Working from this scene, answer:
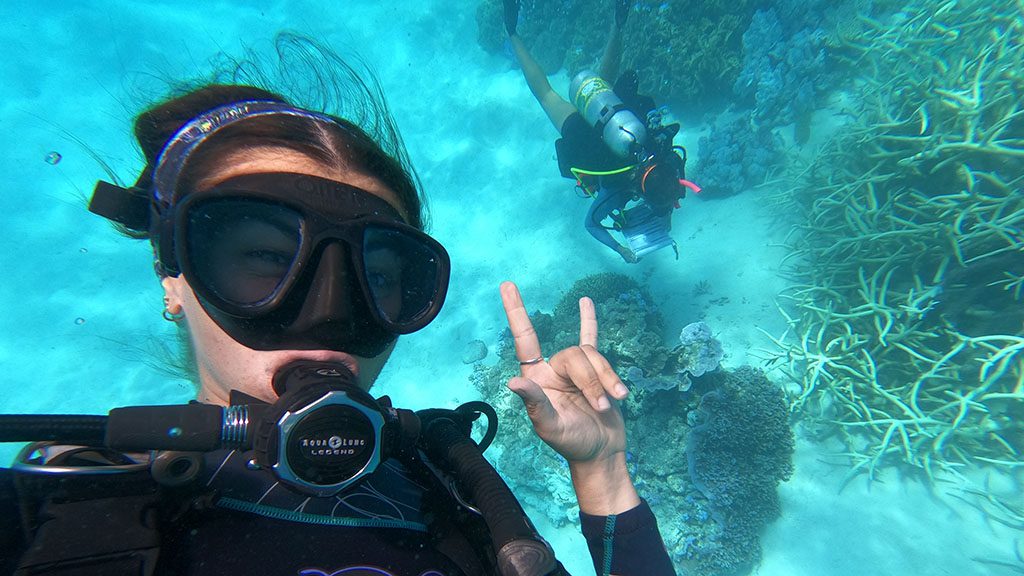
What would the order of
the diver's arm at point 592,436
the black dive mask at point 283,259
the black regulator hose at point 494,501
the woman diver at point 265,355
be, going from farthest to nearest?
the diver's arm at point 592,436 → the black dive mask at point 283,259 → the black regulator hose at point 494,501 → the woman diver at point 265,355

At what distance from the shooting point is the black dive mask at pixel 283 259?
4.66ft

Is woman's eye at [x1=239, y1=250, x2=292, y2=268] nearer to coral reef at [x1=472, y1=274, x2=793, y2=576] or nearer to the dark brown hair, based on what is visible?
the dark brown hair

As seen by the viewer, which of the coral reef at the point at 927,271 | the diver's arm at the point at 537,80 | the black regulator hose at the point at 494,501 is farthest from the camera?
the diver's arm at the point at 537,80

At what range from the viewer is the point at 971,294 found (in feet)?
17.4

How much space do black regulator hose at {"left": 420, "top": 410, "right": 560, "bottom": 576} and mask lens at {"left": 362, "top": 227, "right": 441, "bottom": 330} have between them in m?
0.56

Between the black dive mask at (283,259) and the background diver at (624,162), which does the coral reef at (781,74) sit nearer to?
the background diver at (624,162)

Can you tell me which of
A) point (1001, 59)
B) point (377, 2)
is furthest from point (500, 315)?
point (377, 2)

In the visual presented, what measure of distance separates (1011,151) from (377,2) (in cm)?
2246

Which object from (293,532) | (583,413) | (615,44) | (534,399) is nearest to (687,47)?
(615,44)

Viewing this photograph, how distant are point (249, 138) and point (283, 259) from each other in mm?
549

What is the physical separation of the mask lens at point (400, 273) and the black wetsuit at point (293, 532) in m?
0.68

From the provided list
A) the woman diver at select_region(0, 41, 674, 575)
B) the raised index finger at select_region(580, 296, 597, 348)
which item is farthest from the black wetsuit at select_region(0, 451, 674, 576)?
the raised index finger at select_region(580, 296, 597, 348)

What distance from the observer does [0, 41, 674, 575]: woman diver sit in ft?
3.29

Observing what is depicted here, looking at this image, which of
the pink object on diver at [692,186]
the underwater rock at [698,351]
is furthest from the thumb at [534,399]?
the pink object on diver at [692,186]
